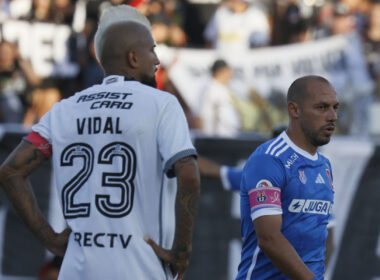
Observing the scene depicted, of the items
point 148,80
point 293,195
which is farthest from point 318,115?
point 148,80

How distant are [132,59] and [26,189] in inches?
32.5

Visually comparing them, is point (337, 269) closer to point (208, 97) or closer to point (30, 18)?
point (208, 97)

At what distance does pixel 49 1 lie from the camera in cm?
1226

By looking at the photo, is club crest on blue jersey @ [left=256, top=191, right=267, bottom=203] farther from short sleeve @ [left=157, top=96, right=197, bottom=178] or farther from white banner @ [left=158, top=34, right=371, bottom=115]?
white banner @ [left=158, top=34, right=371, bottom=115]

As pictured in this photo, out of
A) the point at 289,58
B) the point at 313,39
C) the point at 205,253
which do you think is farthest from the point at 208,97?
the point at 205,253

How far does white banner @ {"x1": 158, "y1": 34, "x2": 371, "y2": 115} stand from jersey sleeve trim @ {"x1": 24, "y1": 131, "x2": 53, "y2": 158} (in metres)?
7.54

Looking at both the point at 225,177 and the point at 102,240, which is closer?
the point at 102,240

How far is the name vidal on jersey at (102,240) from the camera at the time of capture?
374 centimetres

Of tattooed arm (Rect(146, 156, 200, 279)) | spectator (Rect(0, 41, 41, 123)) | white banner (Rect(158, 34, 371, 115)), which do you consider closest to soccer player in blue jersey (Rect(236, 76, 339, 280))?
tattooed arm (Rect(146, 156, 200, 279))

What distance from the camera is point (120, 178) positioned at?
373 centimetres

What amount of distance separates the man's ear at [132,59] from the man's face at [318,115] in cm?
96

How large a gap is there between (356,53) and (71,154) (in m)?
9.97

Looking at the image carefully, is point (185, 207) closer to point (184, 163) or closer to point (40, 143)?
point (184, 163)

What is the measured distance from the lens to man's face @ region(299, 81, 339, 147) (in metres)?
4.33
